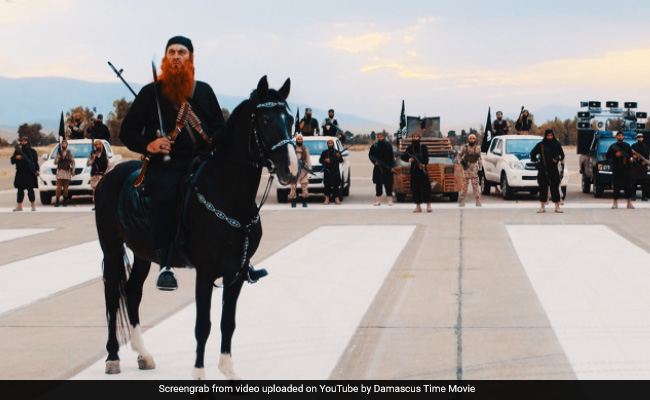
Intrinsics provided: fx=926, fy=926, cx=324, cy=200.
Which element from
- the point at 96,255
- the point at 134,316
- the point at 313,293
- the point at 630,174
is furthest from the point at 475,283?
the point at 630,174

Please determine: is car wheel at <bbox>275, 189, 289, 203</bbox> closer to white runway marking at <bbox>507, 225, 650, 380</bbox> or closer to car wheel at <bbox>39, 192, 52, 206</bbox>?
car wheel at <bbox>39, 192, 52, 206</bbox>

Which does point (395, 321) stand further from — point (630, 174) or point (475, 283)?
point (630, 174)

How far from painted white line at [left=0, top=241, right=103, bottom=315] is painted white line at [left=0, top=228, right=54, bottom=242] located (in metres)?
2.60

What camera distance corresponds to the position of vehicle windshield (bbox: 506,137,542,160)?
25.4 metres

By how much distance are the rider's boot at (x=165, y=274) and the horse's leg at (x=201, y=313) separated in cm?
28

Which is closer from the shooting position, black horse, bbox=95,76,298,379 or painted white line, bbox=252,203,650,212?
black horse, bbox=95,76,298,379

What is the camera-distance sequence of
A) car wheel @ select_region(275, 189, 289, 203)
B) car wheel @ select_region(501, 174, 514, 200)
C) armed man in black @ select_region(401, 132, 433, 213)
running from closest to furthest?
armed man in black @ select_region(401, 132, 433, 213), car wheel @ select_region(501, 174, 514, 200), car wheel @ select_region(275, 189, 289, 203)

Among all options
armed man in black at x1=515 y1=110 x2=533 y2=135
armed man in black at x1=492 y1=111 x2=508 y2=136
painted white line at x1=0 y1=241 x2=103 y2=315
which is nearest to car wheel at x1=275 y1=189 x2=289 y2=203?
armed man in black at x1=492 y1=111 x2=508 y2=136

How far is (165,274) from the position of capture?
601cm

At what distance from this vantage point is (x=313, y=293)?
10.0m

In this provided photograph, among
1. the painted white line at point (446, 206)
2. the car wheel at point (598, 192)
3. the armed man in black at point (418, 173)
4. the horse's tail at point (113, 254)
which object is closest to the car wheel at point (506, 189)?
the painted white line at point (446, 206)

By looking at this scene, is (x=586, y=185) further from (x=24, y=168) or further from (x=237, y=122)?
(x=237, y=122)

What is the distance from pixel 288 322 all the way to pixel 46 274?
471 centimetres

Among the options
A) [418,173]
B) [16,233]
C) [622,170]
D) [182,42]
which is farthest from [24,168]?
[182,42]
